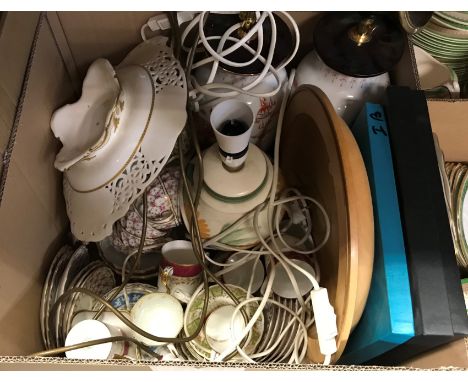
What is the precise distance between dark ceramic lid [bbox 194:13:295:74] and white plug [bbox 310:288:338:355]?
0.37 meters

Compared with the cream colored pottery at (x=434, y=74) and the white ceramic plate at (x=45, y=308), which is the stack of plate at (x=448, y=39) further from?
the white ceramic plate at (x=45, y=308)

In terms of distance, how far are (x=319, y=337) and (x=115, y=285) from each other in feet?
1.29

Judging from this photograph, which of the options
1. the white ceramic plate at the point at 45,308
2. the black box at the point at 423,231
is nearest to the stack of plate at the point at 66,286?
the white ceramic plate at the point at 45,308

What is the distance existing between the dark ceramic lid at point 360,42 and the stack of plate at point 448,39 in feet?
0.25

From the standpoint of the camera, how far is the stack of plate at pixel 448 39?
2.68 ft

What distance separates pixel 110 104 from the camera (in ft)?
2.21

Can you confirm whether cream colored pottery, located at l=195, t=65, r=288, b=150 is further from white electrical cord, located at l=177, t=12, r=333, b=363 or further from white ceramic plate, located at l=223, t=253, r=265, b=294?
white ceramic plate, located at l=223, t=253, r=265, b=294

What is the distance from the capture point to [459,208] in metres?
0.83

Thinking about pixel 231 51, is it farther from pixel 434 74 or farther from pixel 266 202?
pixel 434 74

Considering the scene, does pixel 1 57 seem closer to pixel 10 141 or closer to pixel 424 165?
pixel 10 141

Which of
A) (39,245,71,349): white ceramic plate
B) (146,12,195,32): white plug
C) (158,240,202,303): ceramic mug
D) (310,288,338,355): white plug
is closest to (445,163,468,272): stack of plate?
(310,288,338,355): white plug

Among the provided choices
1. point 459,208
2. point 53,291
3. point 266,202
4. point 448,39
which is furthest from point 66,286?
point 448,39

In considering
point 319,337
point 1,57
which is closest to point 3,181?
point 1,57

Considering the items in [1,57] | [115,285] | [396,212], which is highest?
[1,57]
